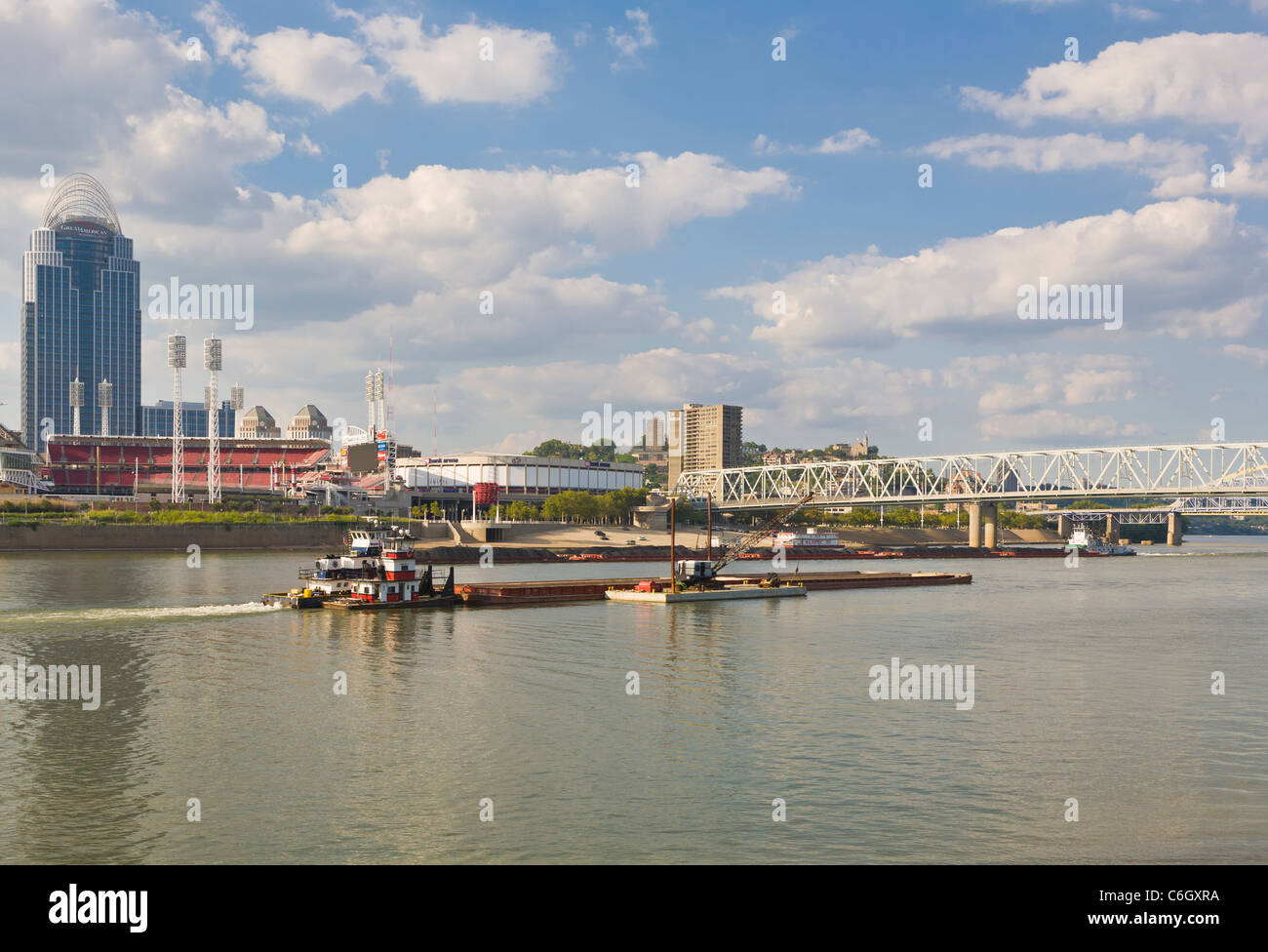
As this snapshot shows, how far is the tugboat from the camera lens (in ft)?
258

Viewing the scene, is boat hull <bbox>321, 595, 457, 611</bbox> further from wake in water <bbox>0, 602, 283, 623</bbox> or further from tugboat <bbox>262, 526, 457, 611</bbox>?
wake in water <bbox>0, 602, 283, 623</bbox>

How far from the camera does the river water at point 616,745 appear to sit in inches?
1030

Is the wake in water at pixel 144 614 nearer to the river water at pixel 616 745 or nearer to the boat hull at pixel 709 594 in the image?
the river water at pixel 616 745

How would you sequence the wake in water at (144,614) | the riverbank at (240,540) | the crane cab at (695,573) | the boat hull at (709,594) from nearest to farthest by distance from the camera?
the wake in water at (144,614), the boat hull at (709,594), the crane cab at (695,573), the riverbank at (240,540)

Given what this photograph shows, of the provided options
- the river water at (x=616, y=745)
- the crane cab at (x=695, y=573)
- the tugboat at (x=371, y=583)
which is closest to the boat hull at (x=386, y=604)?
the tugboat at (x=371, y=583)

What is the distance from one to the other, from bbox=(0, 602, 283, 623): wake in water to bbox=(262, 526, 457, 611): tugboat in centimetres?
309

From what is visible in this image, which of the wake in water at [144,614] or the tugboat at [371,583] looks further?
the tugboat at [371,583]

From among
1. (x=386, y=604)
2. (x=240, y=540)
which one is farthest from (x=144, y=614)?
(x=240, y=540)

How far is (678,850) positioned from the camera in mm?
25422

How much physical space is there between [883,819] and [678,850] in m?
6.06

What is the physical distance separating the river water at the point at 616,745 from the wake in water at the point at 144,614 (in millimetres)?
688

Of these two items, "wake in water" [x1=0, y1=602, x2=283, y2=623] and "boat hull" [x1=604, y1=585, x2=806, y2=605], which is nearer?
"wake in water" [x1=0, y1=602, x2=283, y2=623]

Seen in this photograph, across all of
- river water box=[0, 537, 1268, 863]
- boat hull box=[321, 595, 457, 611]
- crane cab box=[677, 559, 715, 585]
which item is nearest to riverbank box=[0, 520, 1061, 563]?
crane cab box=[677, 559, 715, 585]
